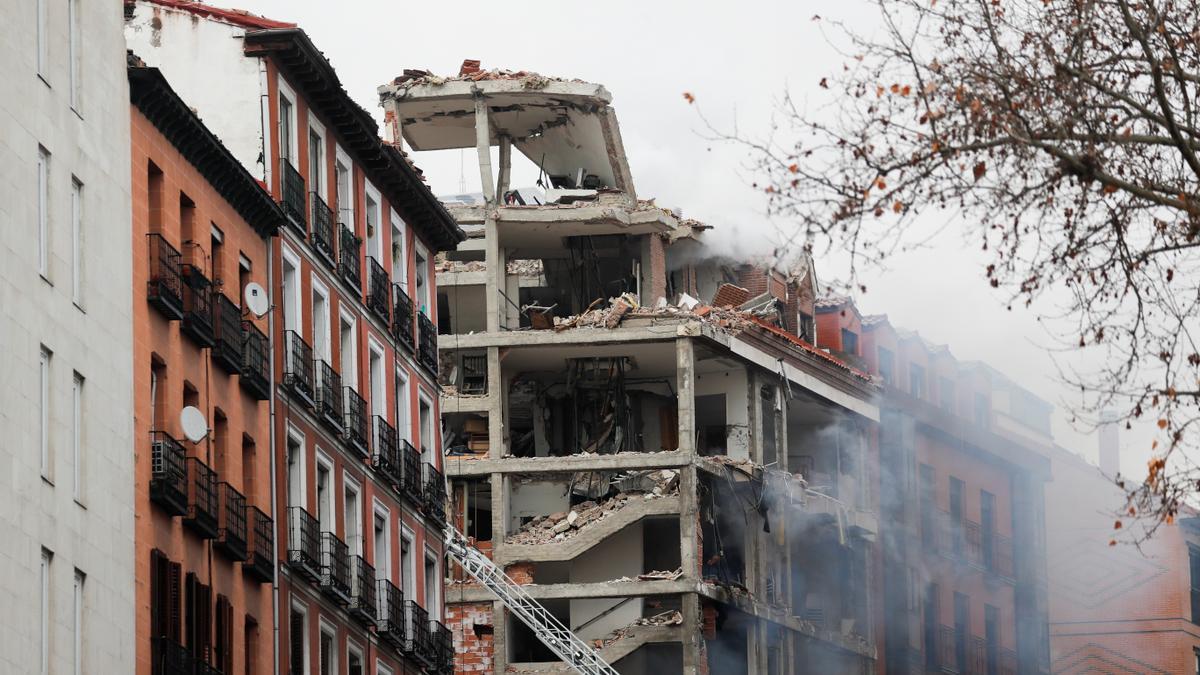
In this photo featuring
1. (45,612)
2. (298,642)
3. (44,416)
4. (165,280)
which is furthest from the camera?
(298,642)

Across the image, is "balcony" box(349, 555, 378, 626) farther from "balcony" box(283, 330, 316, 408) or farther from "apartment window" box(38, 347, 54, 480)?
"apartment window" box(38, 347, 54, 480)

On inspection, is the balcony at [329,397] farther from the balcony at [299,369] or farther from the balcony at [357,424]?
the balcony at [357,424]

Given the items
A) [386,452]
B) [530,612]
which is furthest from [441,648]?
[530,612]

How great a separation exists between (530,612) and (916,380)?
91.3 ft

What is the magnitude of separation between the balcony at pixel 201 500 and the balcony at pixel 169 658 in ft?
8.79

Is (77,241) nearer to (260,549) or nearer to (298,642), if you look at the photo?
(260,549)

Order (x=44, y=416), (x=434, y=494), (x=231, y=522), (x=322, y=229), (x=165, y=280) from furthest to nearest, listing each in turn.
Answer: (x=434, y=494) → (x=322, y=229) → (x=231, y=522) → (x=165, y=280) → (x=44, y=416)

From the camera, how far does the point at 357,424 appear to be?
6806 centimetres

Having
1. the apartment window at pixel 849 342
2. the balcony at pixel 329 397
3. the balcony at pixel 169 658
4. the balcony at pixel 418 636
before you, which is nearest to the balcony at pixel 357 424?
the balcony at pixel 329 397

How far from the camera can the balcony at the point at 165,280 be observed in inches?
2132

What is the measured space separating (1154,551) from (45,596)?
268 ft

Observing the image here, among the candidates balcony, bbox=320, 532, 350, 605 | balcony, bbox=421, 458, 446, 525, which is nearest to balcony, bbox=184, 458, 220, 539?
balcony, bbox=320, 532, 350, 605

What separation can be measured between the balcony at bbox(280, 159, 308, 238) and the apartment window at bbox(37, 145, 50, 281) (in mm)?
14263

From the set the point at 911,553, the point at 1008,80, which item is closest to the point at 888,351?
the point at 911,553
